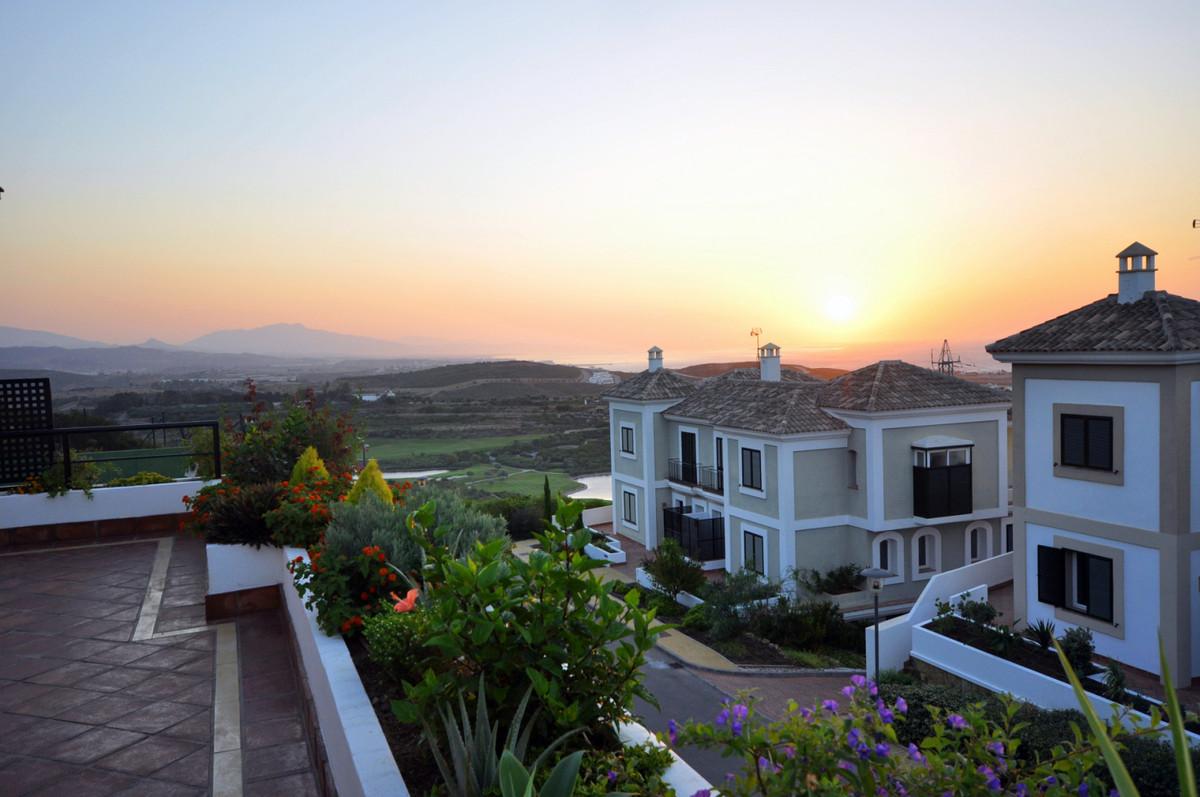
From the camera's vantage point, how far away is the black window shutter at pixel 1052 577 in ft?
46.0

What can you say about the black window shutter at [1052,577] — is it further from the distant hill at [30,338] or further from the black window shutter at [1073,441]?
the distant hill at [30,338]

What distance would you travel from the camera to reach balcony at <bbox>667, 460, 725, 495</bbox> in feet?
80.5

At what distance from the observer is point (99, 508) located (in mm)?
10328

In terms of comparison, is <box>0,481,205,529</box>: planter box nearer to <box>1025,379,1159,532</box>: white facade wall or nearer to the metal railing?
the metal railing

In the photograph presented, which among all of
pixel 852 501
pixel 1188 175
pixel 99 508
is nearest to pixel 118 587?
pixel 99 508

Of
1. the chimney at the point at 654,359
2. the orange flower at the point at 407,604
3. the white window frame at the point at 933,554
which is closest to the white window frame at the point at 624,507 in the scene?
the chimney at the point at 654,359

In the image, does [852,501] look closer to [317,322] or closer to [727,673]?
[727,673]

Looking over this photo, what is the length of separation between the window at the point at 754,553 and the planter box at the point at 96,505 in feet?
46.2

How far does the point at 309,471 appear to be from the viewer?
834 cm

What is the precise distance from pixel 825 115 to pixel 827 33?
14.9ft

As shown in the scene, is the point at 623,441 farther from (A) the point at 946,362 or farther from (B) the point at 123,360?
(B) the point at 123,360

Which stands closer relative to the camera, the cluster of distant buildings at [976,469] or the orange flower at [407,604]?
the orange flower at [407,604]

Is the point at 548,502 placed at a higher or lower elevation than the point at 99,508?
lower

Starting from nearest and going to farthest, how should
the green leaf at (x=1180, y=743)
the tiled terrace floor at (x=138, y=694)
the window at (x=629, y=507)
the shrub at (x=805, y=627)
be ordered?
1. the green leaf at (x=1180, y=743)
2. the tiled terrace floor at (x=138, y=694)
3. the shrub at (x=805, y=627)
4. the window at (x=629, y=507)
